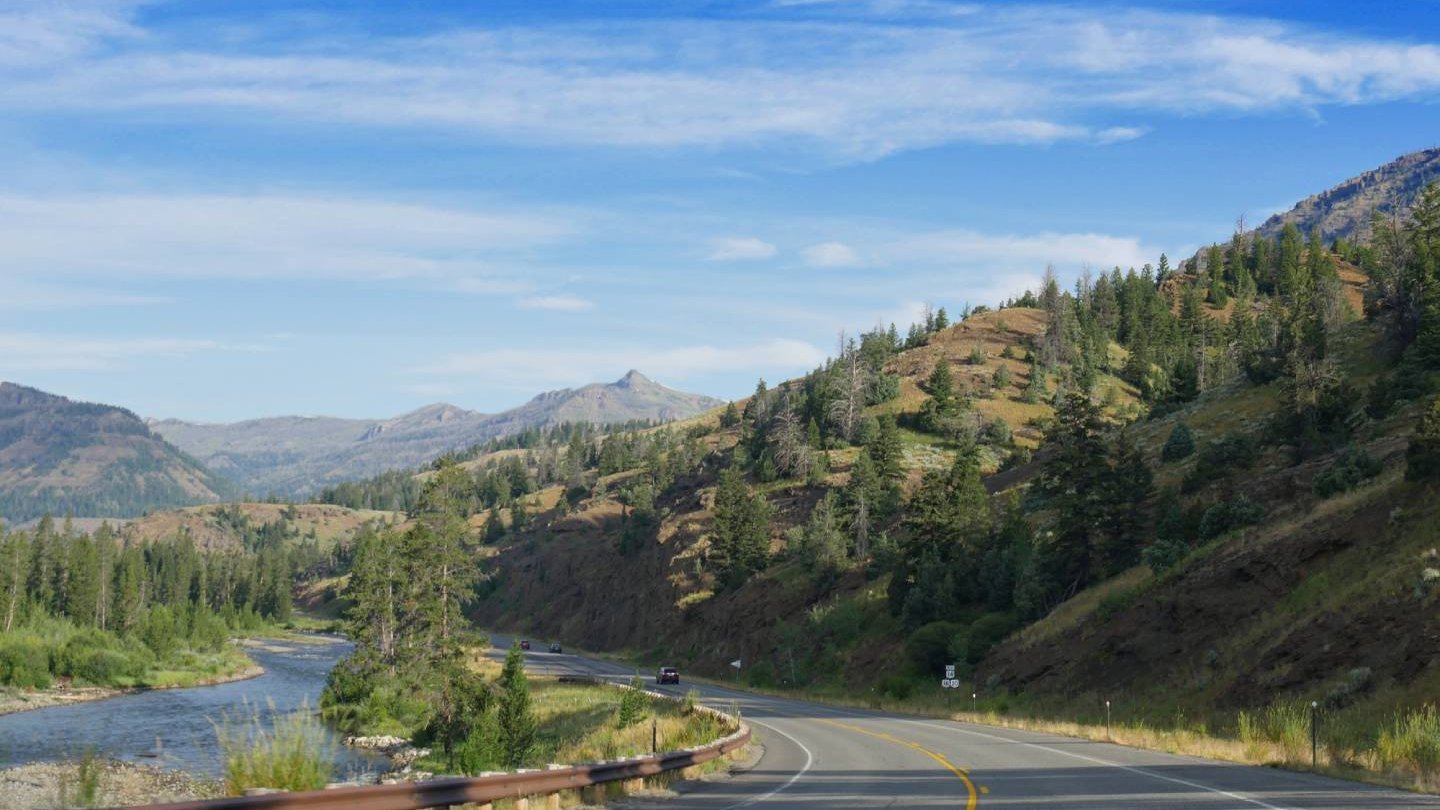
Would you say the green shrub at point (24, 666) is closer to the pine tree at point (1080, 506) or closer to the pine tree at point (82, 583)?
the pine tree at point (82, 583)

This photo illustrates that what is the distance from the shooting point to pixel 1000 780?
743 inches

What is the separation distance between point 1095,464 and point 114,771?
153 ft

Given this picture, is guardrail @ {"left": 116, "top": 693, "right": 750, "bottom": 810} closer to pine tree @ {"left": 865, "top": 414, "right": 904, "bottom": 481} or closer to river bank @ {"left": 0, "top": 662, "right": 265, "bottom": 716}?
river bank @ {"left": 0, "top": 662, "right": 265, "bottom": 716}

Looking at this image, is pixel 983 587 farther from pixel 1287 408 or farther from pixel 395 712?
pixel 395 712

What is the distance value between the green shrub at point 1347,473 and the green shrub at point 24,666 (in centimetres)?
8693

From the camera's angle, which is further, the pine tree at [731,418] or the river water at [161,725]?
the pine tree at [731,418]

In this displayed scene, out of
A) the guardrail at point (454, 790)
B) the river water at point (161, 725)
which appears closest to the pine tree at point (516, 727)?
the river water at point (161, 725)

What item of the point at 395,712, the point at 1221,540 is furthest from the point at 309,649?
the point at 1221,540

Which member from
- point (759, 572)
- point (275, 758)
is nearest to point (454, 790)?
point (275, 758)

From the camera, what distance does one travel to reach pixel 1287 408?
5875cm

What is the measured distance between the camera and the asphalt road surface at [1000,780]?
15.3 meters

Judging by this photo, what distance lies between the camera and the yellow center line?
53.0 feet

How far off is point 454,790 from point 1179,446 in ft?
212

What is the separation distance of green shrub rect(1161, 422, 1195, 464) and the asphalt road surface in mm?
41071
